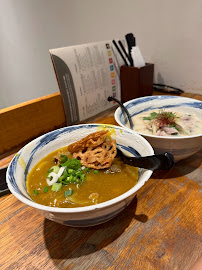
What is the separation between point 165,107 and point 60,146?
836 millimetres

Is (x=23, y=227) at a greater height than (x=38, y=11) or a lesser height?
lesser

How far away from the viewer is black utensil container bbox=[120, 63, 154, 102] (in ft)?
5.80

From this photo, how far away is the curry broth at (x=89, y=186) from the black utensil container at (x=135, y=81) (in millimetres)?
996

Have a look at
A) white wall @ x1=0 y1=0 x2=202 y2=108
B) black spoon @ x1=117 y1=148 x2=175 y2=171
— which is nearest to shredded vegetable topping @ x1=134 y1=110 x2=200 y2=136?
black spoon @ x1=117 y1=148 x2=175 y2=171

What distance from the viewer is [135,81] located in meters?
1.79

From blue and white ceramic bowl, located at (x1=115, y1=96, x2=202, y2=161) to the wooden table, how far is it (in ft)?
0.62

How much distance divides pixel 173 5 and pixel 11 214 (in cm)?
220

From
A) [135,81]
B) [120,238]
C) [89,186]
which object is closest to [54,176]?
[89,186]

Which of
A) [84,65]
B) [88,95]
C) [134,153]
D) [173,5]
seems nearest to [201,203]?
[134,153]

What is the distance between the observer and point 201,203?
Result: 0.90 meters

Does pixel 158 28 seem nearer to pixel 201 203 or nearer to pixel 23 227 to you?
pixel 201 203

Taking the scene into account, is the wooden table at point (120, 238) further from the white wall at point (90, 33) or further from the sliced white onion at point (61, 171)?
the white wall at point (90, 33)

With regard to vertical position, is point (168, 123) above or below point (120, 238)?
above

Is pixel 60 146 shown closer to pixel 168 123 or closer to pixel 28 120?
pixel 28 120
